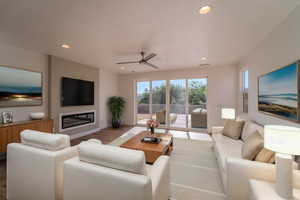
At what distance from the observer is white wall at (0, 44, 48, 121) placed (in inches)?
117

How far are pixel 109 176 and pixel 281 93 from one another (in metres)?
2.79

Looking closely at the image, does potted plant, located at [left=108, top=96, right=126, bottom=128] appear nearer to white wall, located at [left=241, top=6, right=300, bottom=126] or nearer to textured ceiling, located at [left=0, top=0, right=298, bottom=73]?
textured ceiling, located at [left=0, top=0, right=298, bottom=73]

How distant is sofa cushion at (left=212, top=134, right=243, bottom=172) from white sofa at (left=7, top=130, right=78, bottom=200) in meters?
2.18

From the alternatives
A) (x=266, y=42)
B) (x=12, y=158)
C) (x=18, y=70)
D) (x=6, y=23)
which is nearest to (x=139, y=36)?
(x=6, y=23)

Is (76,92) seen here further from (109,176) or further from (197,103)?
(197,103)

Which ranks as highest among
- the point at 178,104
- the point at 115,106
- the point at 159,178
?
the point at 178,104

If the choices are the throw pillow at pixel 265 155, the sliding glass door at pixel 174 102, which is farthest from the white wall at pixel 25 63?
the throw pillow at pixel 265 155

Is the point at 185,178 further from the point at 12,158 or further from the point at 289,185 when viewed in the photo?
the point at 12,158

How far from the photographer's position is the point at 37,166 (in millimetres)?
1455

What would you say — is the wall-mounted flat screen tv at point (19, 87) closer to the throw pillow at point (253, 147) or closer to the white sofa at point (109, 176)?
the white sofa at point (109, 176)

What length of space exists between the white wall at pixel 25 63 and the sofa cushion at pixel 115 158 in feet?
10.7

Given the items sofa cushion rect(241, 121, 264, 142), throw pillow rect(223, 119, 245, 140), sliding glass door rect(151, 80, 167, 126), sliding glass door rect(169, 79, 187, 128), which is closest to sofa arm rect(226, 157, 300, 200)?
sofa cushion rect(241, 121, 264, 142)

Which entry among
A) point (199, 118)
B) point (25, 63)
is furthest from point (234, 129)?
point (25, 63)

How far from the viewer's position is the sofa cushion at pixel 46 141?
1470 mm
